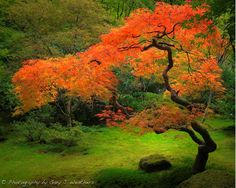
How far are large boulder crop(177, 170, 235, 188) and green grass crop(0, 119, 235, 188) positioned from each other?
1.74 m

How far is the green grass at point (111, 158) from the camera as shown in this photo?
37.0 feet

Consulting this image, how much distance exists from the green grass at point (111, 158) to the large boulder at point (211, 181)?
1740 mm

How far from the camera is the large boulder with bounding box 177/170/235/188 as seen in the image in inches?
342

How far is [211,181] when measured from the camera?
29.1 ft

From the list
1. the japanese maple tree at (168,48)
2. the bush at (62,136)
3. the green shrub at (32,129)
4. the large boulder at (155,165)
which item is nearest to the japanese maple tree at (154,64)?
the japanese maple tree at (168,48)

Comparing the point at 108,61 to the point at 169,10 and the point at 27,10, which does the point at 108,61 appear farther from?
the point at 27,10

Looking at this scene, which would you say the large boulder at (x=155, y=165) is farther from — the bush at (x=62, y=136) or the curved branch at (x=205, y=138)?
the bush at (x=62, y=136)

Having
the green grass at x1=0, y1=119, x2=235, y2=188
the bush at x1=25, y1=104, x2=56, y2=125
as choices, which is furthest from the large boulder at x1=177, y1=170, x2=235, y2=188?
the bush at x1=25, y1=104, x2=56, y2=125

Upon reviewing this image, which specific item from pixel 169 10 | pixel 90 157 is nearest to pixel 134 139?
pixel 90 157

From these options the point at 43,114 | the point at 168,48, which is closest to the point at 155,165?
the point at 168,48

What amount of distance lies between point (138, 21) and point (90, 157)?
260 inches

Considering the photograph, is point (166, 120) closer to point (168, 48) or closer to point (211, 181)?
point (211, 181)

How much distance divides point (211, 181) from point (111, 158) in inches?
229

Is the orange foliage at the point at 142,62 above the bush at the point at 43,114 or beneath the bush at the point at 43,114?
above
